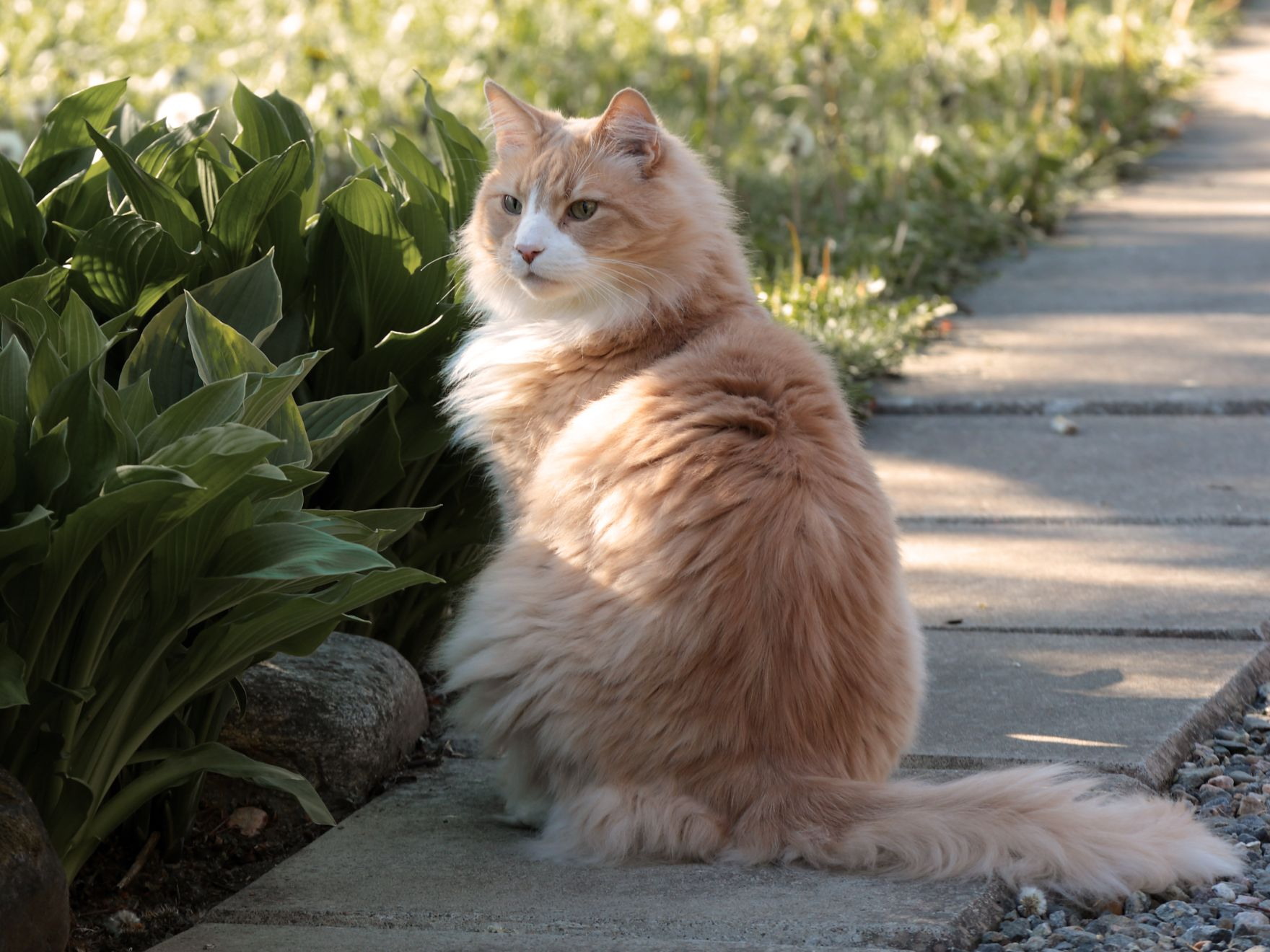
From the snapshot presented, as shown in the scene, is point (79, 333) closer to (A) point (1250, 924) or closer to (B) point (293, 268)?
(B) point (293, 268)

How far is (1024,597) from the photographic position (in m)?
3.70

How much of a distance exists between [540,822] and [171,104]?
2849 mm

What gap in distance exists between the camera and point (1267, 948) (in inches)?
84.7

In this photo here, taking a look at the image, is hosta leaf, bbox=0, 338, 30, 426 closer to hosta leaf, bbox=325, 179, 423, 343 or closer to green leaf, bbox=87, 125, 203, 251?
green leaf, bbox=87, 125, 203, 251

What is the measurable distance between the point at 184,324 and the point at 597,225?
922 millimetres

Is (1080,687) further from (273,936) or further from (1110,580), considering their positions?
(273,936)

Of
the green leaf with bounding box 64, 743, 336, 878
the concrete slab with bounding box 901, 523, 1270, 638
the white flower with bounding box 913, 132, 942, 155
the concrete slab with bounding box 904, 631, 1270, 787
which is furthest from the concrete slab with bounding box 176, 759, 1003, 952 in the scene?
the white flower with bounding box 913, 132, 942, 155

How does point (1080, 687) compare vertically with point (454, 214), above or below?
below

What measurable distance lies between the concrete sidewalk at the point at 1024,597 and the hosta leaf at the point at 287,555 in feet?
1.99

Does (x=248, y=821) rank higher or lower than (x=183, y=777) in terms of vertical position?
lower

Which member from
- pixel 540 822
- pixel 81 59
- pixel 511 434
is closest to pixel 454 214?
pixel 511 434

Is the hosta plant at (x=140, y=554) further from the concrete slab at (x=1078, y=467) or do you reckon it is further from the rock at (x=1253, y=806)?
the concrete slab at (x=1078, y=467)

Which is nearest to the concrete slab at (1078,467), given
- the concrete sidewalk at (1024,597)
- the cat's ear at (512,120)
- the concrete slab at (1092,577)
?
the concrete sidewalk at (1024,597)

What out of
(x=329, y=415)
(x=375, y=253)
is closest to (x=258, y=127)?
(x=375, y=253)
